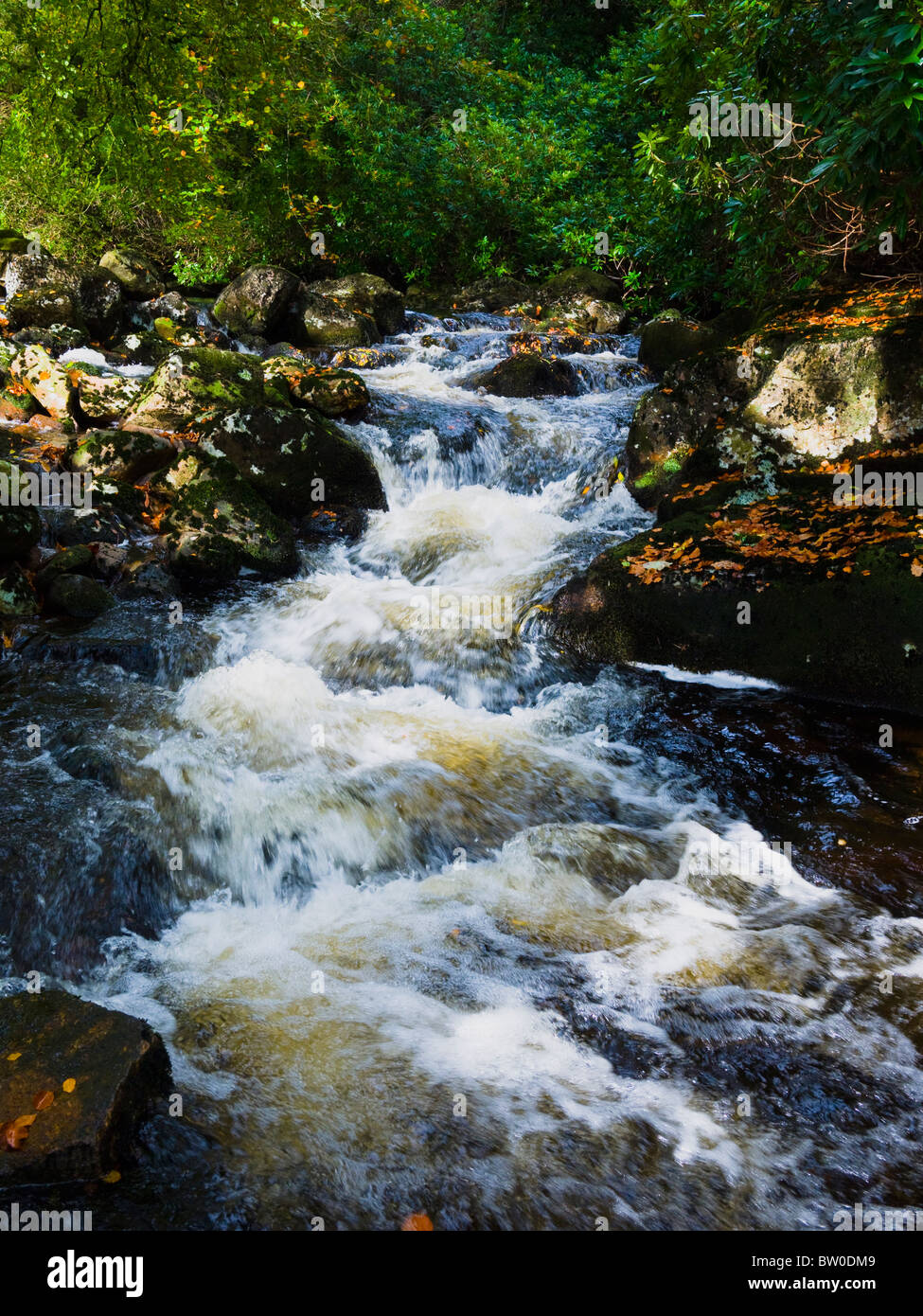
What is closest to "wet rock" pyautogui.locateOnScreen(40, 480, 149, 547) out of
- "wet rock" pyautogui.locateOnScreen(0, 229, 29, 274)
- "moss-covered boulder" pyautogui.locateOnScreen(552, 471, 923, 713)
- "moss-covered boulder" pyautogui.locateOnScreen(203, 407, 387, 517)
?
"moss-covered boulder" pyautogui.locateOnScreen(203, 407, 387, 517)

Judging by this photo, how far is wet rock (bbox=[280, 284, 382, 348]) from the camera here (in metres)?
13.9

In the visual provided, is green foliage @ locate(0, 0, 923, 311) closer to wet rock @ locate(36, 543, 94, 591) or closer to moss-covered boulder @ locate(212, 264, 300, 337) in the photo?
moss-covered boulder @ locate(212, 264, 300, 337)

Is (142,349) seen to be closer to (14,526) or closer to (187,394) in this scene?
(187,394)

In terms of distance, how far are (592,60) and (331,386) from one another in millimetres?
20121

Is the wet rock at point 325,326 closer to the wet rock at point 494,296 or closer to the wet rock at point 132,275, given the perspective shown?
the wet rock at point 132,275

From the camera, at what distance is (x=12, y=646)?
239 inches

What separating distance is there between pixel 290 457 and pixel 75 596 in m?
3.03

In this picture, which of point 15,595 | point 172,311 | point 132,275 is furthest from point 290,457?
point 132,275

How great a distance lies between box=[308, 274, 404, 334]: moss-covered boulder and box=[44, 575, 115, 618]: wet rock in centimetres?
966

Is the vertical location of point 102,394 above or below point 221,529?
above

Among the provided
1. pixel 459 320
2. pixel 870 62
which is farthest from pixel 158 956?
pixel 459 320

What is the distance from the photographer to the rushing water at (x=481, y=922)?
2.76 meters

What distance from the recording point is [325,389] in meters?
10.4

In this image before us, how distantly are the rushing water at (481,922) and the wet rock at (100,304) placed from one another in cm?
824
